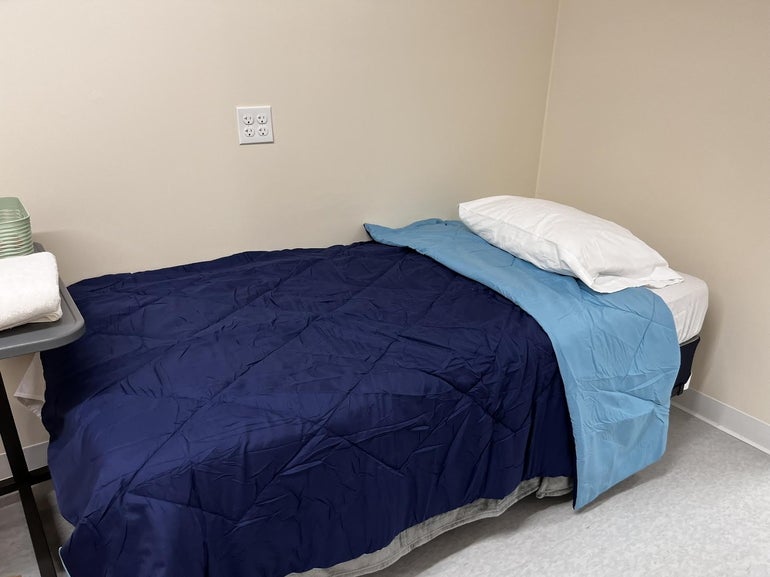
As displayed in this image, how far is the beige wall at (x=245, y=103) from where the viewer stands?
1545 mm

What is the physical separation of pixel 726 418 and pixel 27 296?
2245 mm

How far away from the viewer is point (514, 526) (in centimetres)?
163

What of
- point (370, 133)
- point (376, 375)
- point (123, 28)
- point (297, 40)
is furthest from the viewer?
point (370, 133)

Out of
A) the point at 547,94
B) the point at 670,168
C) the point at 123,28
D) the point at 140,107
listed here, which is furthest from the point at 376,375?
the point at 547,94

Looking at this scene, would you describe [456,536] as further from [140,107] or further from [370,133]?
[140,107]

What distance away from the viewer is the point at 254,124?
1.83m

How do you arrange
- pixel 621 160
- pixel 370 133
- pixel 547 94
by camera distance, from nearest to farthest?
pixel 370 133 → pixel 621 160 → pixel 547 94

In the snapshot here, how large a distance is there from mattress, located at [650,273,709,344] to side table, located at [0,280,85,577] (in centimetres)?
160

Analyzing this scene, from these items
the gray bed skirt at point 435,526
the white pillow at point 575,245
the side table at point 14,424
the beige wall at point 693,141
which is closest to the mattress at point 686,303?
the white pillow at point 575,245

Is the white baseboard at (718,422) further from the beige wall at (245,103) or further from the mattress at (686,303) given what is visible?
the mattress at (686,303)

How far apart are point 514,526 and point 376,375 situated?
29.3 inches

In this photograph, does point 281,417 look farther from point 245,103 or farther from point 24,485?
point 245,103

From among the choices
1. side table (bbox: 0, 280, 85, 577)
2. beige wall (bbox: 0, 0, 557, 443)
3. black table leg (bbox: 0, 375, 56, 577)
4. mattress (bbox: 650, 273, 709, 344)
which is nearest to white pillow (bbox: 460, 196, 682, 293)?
mattress (bbox: 650, 273, 709, 344)

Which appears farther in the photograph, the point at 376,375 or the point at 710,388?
the point at 710,388
